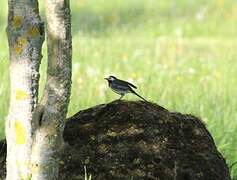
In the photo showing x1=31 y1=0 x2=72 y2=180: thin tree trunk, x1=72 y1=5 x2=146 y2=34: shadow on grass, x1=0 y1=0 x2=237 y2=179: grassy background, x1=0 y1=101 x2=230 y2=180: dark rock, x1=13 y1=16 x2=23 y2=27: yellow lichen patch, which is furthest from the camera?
x1=72 y1=5 x2=146 y2=34: shadow on grass

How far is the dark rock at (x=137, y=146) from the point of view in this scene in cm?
455

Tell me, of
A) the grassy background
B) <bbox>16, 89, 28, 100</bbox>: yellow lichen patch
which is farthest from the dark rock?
the grassy background

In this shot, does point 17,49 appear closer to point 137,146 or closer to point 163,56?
point 137,146

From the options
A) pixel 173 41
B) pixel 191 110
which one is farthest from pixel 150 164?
pixel 173 41

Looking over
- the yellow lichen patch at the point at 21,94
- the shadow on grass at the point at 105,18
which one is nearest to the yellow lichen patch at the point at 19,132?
the yellow lichen patch at the point at 21,94

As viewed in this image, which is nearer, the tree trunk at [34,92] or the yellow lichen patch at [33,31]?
the tree trunk at [34,92]

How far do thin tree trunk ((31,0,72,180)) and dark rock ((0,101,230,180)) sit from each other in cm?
38

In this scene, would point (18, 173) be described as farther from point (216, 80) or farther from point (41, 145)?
point (216, 80)

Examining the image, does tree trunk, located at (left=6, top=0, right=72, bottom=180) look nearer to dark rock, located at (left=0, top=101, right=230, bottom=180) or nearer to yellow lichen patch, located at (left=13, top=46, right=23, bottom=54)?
yellow lichen patch, located at (left=13, top=46, right=23, bottom=54)

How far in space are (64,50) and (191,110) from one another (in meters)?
3.66

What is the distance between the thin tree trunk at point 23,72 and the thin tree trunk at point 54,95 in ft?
0.27

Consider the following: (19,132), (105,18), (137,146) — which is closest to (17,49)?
(19,132)

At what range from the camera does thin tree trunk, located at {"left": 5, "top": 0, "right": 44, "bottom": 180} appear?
4191mm

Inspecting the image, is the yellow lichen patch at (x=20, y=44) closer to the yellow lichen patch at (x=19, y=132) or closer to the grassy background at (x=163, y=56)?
the yellow lichen patch at (x=19, y=132)
